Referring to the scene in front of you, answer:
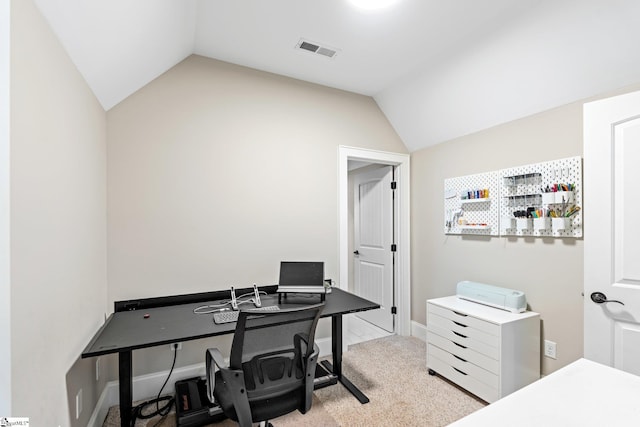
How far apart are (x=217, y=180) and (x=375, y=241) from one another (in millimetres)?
2195

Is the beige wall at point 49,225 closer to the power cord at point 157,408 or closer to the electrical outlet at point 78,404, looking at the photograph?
A: the electrical outlet at point 78,404

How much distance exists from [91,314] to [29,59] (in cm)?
142

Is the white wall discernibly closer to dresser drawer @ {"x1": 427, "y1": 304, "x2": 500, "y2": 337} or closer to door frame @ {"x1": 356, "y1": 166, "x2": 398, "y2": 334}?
dresser drawer @ {"x1": 427, "y1": 304, "x2": 500, "y2": 337}

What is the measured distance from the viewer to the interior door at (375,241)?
12.0 feet

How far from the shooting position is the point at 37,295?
1.13 meters

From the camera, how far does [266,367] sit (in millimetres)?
1523

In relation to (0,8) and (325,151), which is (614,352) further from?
(0,8)

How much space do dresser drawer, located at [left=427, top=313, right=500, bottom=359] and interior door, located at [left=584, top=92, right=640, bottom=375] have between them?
0.53 m

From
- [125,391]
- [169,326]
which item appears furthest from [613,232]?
[125,391]

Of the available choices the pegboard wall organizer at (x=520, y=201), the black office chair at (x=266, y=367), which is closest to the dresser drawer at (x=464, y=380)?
the pegboard wall organizer at (x=520, y=201)

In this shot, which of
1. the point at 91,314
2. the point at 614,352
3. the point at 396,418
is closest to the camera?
the point at 614,352

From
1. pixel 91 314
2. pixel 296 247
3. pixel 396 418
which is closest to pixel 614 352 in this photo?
pixel 396 418

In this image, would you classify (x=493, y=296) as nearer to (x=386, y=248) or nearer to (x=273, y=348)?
(x=386, y=248)

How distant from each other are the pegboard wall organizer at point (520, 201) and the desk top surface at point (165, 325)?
1367 mm
